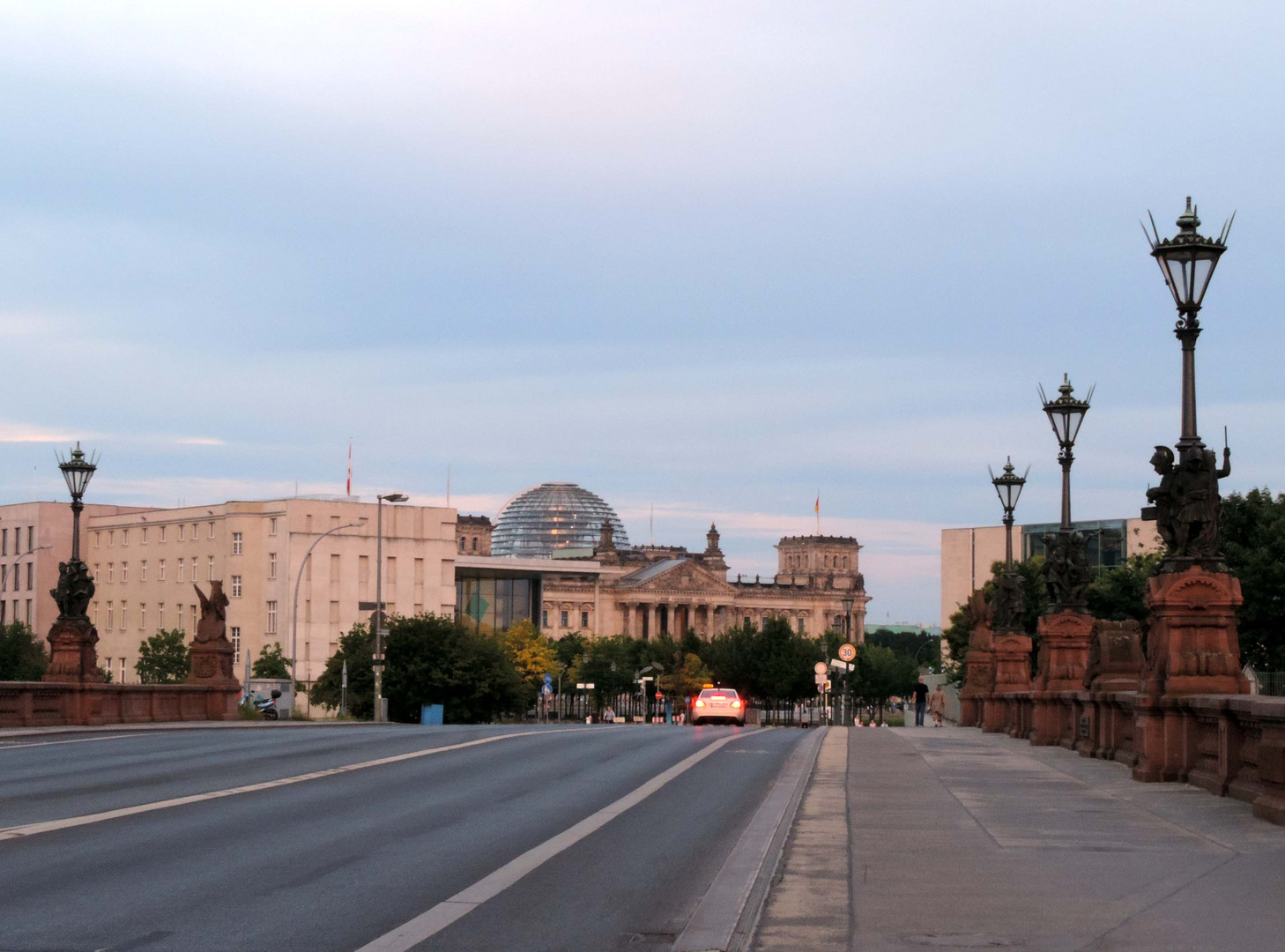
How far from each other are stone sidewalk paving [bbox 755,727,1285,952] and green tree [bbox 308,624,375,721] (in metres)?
68.8

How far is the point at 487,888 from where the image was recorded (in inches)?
433

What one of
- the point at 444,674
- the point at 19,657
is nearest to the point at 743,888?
the point at 444,674

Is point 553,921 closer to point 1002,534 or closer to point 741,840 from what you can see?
point 741,840

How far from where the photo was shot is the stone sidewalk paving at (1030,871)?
30.5ft

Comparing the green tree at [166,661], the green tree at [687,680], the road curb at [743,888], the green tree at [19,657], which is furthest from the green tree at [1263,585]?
the green tree at [687,680]

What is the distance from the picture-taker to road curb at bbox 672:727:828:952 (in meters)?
9.17

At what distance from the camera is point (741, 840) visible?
13922mm

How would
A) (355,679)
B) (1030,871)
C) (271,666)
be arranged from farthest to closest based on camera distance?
(271,666)
(355,679)
(1030,871)

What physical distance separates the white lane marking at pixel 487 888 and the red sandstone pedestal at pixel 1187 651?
5.64 metres

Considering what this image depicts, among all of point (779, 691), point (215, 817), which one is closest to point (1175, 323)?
point (215, 817)

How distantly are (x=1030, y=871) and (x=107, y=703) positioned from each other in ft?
108

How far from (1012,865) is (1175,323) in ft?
29.5

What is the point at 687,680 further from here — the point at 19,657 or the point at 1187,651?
the point at 1187,651

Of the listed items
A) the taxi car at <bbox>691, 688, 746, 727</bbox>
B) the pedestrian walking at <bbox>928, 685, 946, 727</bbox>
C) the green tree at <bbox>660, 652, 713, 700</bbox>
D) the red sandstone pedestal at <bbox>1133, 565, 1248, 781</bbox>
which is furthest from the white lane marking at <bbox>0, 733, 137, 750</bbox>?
the green tree at <bbox>660, 652, 713, 700</bbox>
